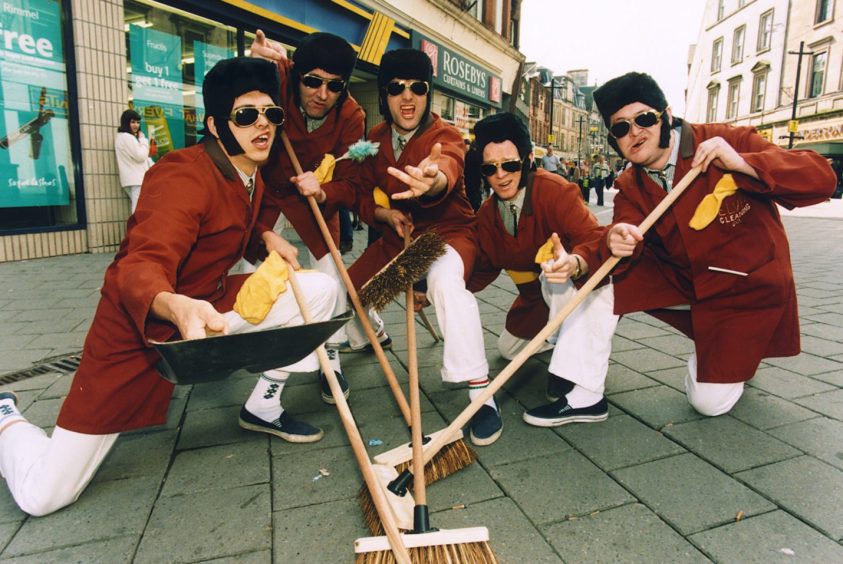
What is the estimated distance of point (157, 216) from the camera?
2057mm

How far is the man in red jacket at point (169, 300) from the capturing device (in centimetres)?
194

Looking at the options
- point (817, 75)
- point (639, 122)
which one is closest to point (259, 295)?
point (639, 122)

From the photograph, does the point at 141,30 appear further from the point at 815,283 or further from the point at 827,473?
the point at 815,283

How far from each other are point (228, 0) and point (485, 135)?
20.7ft

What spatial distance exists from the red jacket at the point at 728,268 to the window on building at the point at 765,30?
39.4 m

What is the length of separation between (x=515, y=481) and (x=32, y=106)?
7251 millimetres

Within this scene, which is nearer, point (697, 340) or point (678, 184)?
point (678, 184)

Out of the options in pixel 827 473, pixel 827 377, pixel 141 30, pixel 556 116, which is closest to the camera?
pixel 827 473

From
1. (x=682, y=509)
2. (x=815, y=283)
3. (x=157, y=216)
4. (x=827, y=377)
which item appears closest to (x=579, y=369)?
(x=682, y=509)

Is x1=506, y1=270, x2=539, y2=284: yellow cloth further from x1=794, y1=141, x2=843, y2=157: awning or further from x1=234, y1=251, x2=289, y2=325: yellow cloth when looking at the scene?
x1=794, y1=141, x2=843, y2=157: awning

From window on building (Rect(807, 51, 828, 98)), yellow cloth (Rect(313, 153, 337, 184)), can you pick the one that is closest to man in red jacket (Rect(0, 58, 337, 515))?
yellow cloth (Rect(313, 153, 337, 184))

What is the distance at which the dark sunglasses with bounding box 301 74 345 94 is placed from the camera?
320cm

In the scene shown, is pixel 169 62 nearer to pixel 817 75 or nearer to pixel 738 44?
pixel 817 75

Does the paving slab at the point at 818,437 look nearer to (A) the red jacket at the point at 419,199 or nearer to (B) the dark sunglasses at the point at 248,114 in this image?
(A) the red jacket at the point at 419,199
